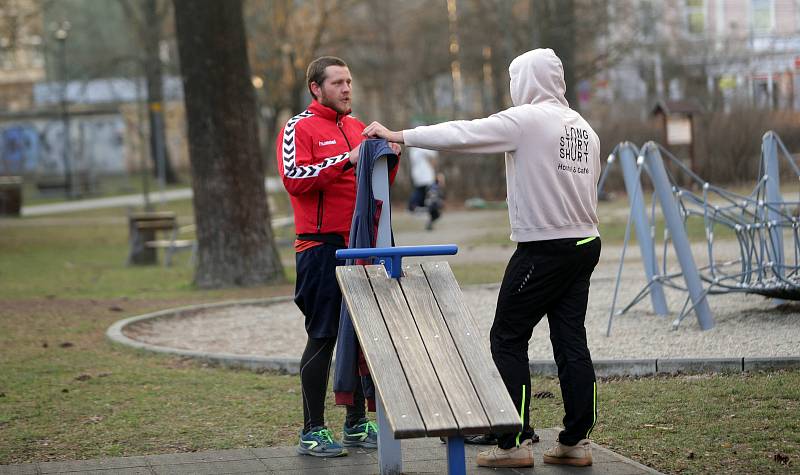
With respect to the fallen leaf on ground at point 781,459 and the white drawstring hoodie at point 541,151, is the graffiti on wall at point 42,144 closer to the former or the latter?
the white drawstring hoodie at point 541,151

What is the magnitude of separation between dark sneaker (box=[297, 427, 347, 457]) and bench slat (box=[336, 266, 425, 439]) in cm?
107

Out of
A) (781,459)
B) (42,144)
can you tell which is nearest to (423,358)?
(781,459)

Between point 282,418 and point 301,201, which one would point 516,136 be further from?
point 282,418

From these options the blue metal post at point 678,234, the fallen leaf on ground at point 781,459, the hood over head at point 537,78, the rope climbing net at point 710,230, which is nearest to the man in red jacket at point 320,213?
the hood over head at point 537,78

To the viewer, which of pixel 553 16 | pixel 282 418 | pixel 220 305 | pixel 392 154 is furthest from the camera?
pixel 553 16

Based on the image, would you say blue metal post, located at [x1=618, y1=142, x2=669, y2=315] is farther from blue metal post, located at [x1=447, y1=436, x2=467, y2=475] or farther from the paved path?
blue metal post, located at [x1=447, y1=436, x2=467, y2=475]

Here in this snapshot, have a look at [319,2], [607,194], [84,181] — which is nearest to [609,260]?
[607,194]

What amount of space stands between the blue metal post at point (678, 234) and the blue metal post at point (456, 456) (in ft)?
15.8

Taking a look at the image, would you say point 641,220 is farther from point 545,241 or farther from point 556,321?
point 545,241

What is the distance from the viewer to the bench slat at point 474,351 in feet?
14.4

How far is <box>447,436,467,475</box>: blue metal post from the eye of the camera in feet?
14.9

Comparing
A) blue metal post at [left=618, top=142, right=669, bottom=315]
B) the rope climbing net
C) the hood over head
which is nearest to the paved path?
the hood over head

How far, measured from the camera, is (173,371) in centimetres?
852

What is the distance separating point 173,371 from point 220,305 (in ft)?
12.3
